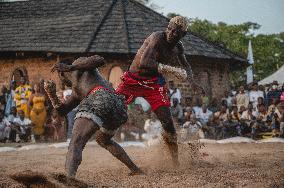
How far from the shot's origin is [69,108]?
4.63 meters

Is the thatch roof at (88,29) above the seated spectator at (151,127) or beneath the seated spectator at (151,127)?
above

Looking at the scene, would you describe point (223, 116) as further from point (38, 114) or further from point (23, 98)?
point (23, 98)

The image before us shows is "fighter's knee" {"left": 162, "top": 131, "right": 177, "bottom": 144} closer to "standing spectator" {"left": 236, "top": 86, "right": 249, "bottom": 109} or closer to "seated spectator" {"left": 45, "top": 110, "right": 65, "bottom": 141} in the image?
"seated spectator" {"left": 45, "top": 110, "right": 65, "bottom": 141}

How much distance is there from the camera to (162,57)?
5.29 metres

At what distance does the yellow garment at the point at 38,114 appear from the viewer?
11734mm

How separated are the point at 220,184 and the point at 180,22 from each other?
6.48ft

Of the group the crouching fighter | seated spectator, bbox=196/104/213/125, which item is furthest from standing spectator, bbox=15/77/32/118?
the crouching fighter

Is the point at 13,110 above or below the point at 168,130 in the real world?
above

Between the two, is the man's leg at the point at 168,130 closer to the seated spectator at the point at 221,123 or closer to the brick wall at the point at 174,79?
the seated spectator at the point at 221,123

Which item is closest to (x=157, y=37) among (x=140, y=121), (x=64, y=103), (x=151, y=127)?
(x=64, y=103)

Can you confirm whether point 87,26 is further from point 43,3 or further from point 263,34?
point 263,34

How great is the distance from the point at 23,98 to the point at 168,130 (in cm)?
803

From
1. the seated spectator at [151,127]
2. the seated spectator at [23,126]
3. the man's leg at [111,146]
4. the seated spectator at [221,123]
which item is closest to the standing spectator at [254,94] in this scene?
the seated spectator at [221,123]

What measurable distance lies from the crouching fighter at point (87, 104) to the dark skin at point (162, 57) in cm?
74
